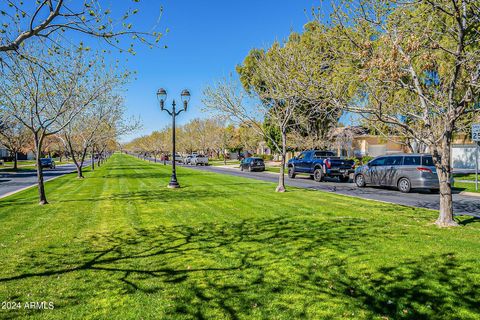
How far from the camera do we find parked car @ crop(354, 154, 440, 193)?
622 inches

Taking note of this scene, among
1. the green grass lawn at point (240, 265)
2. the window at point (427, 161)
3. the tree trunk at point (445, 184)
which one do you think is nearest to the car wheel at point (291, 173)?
the window at point (427, 161)

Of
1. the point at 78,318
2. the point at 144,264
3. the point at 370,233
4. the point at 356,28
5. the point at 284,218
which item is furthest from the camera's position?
the point at 284,218

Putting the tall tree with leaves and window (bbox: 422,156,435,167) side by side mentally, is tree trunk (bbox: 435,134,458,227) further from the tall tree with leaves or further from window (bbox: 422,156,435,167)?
window (bbox: 422,156,435,167)

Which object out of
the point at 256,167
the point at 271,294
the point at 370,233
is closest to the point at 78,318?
the point at 271,294

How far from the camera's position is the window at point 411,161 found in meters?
16.4

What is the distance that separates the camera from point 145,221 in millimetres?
9047

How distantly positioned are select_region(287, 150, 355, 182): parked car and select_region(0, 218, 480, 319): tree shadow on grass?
15.1 metres

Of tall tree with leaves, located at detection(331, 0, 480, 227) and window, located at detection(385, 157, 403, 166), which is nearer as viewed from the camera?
tall tree with leaves, located at detection(331, 0, 480, 227)

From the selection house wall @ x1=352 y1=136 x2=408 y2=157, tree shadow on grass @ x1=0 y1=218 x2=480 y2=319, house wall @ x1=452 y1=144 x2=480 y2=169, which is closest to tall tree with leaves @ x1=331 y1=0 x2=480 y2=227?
tree shadow on grass @ x1=0 y1=218 x2=480 y2=319

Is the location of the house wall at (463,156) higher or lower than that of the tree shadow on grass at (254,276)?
higher

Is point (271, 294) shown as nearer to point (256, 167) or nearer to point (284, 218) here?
point (284, 218)

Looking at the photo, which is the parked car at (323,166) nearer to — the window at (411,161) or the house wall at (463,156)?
the window at (411,161)

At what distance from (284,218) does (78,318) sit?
624 cm

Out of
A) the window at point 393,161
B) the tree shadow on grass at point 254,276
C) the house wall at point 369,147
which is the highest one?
the house wall at point 369,147
